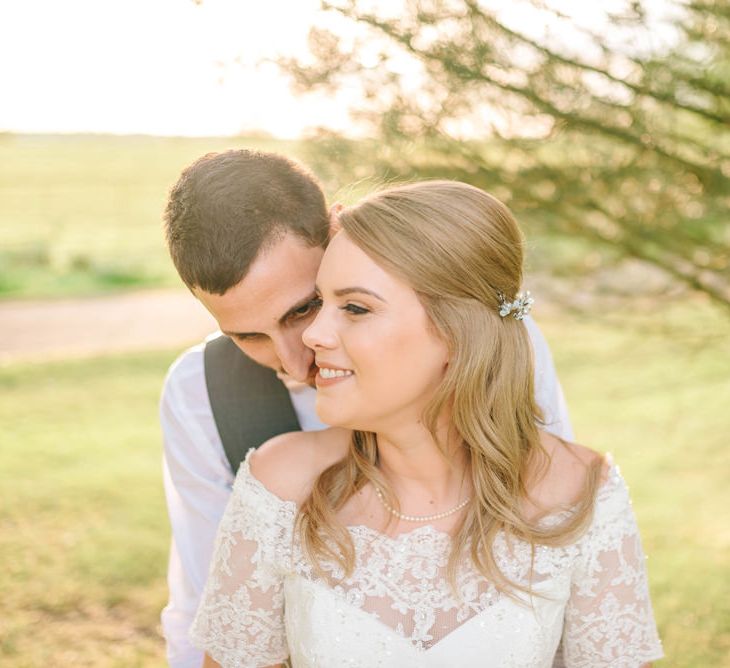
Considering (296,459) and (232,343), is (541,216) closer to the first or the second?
(232,343)

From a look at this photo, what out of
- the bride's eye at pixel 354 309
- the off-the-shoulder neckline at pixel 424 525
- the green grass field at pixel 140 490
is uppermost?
the bride's eye at pixel 354 309

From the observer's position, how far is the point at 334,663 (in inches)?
91.0

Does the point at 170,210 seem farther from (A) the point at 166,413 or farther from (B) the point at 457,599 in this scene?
(B) the point at 457,599

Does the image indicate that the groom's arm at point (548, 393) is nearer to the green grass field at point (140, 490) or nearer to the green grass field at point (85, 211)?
the green grass field at point (85, 211)

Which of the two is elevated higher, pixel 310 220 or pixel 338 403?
pixel 310 220

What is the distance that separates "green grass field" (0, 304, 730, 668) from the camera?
508 cm

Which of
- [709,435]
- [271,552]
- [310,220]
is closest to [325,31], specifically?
[310,220]

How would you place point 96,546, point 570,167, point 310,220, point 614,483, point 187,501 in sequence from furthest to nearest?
point 96,546 < point 570,167 < point 187,501 < point 310,220 < point 614,483

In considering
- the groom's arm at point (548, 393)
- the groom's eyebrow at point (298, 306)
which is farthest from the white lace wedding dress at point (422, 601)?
the groom's arm at point (548, 393)

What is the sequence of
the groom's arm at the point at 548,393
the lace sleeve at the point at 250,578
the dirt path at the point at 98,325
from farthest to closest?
the dirt path at the point at 98,325 < the groom's arm at the point at 548,393 < the lace sleeve at the point at 250,578

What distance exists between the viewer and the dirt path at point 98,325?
13982mm

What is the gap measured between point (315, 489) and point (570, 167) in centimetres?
219

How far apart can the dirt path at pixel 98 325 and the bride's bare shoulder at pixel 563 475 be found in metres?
11.4

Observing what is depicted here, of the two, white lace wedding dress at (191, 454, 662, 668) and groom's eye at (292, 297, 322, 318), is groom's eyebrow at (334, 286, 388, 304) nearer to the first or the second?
groom's eye at (292, 297, 322, 318)
